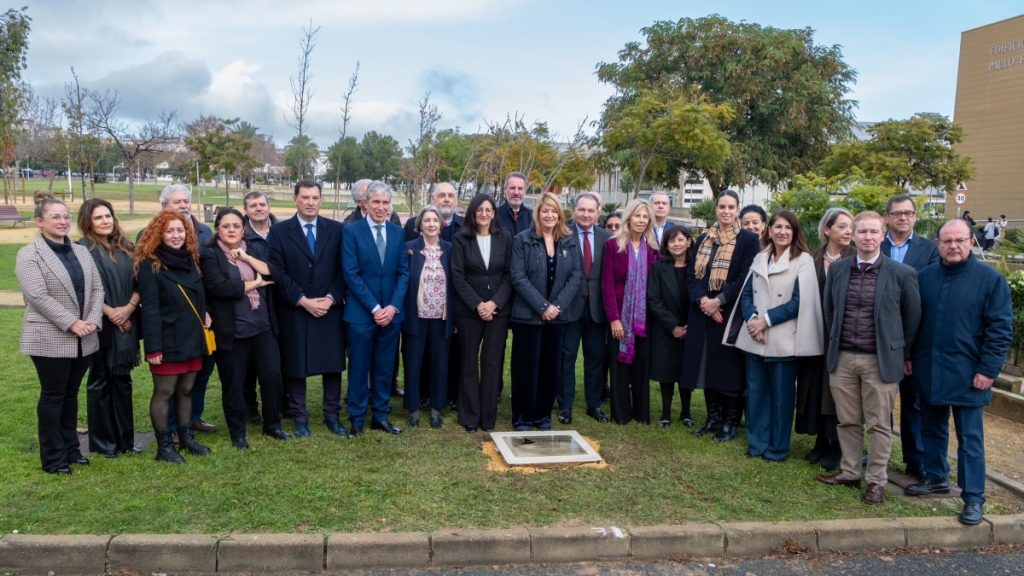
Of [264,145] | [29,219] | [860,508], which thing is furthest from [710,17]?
[264,145]

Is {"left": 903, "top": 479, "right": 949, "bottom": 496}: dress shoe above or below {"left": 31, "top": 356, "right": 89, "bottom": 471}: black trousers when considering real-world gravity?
below

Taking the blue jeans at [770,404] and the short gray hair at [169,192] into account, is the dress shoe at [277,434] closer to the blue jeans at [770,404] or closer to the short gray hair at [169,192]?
the short gray hair at [169,192]

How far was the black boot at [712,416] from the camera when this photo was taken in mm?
6379

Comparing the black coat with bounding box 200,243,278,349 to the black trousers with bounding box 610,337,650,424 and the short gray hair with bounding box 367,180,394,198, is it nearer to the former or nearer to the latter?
the short gray hair with bounding box 367,180,394,198

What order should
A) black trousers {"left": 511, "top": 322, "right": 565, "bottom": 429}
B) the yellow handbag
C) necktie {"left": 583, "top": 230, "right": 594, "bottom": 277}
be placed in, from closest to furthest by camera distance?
the yellow handbag < black trousers {"left": 511, "top": 322, "right": 565, "bottom": 429} < necktie {"left": 583, "top": 230, "right": 594, "bottom": 277}

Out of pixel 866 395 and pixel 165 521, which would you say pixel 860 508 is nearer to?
pixel 866 395

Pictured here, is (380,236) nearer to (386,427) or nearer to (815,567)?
(386,427)

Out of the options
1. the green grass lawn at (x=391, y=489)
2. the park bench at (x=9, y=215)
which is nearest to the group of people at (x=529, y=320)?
the green grass lawn at (x=391, y=489)

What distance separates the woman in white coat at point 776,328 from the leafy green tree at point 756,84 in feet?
87.0

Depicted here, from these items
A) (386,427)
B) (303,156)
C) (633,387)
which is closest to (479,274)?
(386,427)

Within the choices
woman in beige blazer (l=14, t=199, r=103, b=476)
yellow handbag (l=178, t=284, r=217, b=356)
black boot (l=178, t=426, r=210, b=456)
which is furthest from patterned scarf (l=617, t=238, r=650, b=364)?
woman in beige blazer (l=14, t=199, r=103, b=476)

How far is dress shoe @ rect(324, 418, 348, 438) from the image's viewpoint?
6.04m

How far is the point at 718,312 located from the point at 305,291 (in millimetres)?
3460

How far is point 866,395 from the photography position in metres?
5.07
